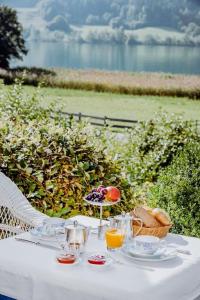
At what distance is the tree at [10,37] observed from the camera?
25.4 ft

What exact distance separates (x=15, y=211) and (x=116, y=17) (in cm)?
419

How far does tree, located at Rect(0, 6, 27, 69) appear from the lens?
305 inches

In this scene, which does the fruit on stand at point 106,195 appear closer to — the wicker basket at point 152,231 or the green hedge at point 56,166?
the wicker basket at point 152,231

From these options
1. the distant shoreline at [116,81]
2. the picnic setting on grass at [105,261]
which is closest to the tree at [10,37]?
the distant shoreline at [116,81]

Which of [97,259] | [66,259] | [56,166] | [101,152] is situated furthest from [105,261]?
[101,152]

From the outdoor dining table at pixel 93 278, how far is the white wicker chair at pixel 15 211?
647mm

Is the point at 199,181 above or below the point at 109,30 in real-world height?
below

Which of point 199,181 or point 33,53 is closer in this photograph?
point 199,181

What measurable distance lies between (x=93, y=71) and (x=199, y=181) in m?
3.24

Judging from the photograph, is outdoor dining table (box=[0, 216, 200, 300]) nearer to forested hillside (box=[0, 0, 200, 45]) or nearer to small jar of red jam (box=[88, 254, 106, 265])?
small jar of red jam (box=[88, 254, 106, 265])

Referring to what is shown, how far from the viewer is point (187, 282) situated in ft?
9.23

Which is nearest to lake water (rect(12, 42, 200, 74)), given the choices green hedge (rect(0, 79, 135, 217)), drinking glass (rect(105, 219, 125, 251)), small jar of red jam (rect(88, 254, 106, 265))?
green hedge (rect(0, 79, 135, 217))

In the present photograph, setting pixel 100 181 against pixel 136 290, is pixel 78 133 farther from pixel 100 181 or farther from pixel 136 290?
pixel 136 290

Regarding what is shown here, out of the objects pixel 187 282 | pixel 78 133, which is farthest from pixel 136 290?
pixel 78 133
